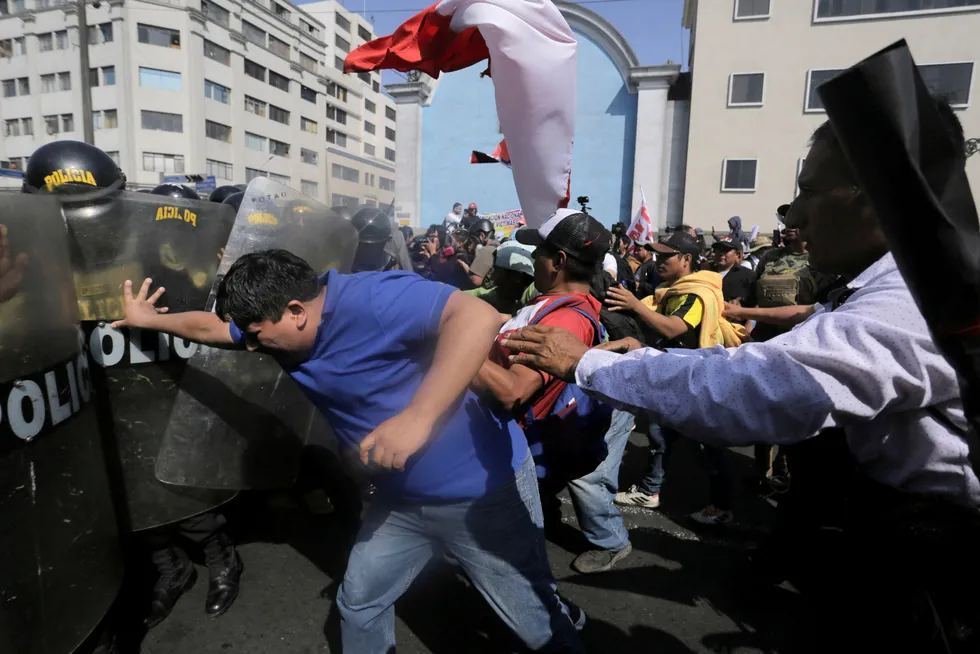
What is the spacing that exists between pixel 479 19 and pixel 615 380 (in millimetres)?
1806

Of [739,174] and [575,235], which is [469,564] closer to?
[575,235]

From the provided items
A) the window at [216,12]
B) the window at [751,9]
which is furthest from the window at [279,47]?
the window at [751,9]

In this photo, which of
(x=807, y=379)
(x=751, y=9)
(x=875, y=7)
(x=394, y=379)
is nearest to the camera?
(x=807, y=379)

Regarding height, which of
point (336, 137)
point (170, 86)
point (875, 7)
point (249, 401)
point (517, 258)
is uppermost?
point (336, 137)

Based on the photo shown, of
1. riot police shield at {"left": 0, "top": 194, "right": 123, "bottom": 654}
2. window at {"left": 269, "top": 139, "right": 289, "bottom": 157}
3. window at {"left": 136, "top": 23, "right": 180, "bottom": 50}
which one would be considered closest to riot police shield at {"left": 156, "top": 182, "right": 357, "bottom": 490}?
riot police shield at {"left": 0, "top": 194, "right": 123, "bottom": 654}

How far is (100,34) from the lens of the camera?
38188mm

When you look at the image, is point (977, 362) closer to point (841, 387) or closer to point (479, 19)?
point (841, 387)

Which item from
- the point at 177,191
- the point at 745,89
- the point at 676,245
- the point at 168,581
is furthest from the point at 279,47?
the point at 168,581

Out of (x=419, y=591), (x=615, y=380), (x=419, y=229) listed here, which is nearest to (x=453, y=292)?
(x=615, y=380)

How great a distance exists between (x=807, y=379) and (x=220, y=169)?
45368 mm

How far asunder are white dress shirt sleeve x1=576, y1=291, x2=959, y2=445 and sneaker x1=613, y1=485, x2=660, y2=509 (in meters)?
2.76

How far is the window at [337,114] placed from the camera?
5456cm

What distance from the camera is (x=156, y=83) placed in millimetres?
37438

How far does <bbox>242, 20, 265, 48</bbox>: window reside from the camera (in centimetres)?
4289
